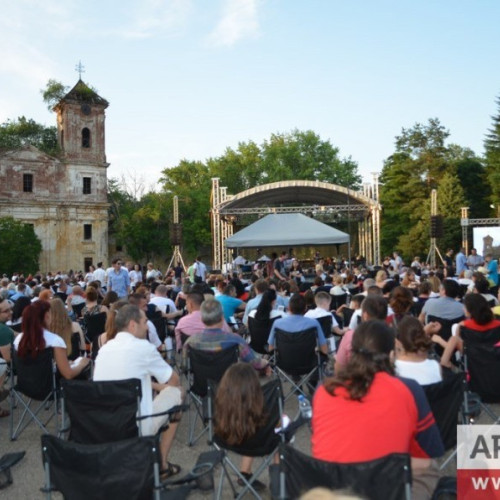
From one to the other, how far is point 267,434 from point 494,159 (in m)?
45.6

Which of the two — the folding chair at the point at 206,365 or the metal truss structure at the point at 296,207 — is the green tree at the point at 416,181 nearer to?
the metal truss structure at the point at 296,207

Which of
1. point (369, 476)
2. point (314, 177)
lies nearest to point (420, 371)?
point (369, 476)

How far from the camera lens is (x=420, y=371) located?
380 cm

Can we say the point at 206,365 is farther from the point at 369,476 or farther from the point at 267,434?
the point at 369,476

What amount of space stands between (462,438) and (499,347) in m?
1.02

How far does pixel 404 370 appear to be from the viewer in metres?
3.80

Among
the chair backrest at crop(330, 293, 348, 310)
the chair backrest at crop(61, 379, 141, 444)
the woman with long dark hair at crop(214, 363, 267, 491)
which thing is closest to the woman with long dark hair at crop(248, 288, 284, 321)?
the chair backrest at crop(61, 379, 141, 444)

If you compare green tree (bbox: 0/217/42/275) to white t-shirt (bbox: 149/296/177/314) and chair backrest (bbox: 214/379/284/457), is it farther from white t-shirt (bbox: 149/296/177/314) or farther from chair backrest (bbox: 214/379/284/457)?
chair backrest (bbox: 214/379/284/457)

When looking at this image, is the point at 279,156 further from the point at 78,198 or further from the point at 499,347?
the point at 499,347

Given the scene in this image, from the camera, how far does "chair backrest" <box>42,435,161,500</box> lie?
2.74 metres

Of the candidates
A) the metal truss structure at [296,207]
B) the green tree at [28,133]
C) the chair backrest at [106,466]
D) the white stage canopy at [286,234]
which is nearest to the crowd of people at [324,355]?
the chair backrest at [106,466]

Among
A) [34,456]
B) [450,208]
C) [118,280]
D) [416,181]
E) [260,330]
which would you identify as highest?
[416,181]

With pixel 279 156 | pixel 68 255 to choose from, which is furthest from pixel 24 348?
pixel 279 156

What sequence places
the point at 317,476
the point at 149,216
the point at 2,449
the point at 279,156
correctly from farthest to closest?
the point at 279,156
the point at 149,216
the point at 2,449
the point at 317,476
